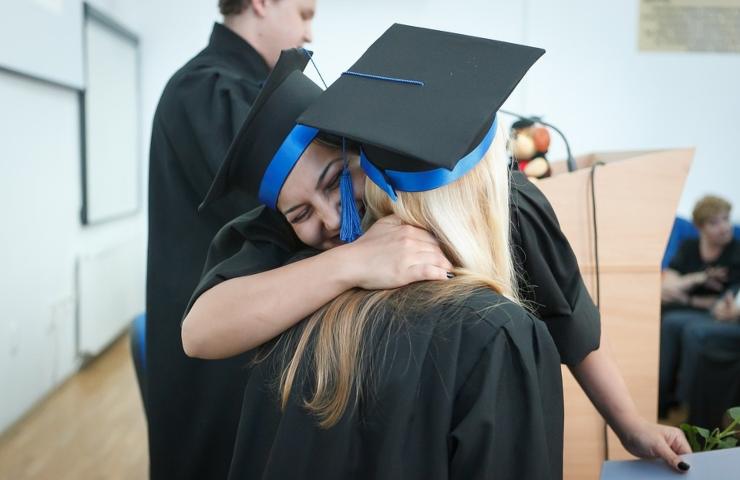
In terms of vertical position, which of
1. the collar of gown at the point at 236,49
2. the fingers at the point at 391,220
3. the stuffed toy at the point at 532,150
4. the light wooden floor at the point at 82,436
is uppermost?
the collar of gown at the point at 236,49

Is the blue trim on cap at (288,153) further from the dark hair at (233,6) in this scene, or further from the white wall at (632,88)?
the white wall at (632,88)

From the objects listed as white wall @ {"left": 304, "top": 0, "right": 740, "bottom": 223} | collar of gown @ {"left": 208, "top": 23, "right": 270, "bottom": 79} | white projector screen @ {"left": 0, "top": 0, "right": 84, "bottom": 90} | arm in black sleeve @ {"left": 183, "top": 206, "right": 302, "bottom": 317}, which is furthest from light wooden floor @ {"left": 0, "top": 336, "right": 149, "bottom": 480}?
white wall @ {"left": 304, "top": 0, "right": 740, "bottom": 223}

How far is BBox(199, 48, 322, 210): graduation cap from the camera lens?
1121 millimetres

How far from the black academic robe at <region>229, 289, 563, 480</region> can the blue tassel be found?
0.71 ft

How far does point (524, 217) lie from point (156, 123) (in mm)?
1073

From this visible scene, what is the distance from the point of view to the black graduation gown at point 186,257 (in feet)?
5.59

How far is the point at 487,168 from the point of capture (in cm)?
102

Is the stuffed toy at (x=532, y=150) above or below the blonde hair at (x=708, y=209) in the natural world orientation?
above

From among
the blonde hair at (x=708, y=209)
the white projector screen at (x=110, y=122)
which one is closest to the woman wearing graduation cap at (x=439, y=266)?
the blonde hair at (x=708, y=209)

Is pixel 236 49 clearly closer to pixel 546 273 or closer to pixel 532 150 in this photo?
pixel 532 150

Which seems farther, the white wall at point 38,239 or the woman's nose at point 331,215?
the white wall at point 38,239

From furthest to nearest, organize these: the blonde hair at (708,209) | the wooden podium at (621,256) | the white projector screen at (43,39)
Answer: the blonde hair at (708,209) < the white projector screen at (43,39) < the wooden podium at (621,256)

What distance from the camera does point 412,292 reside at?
0.98 metres

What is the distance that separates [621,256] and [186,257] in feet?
3.55
